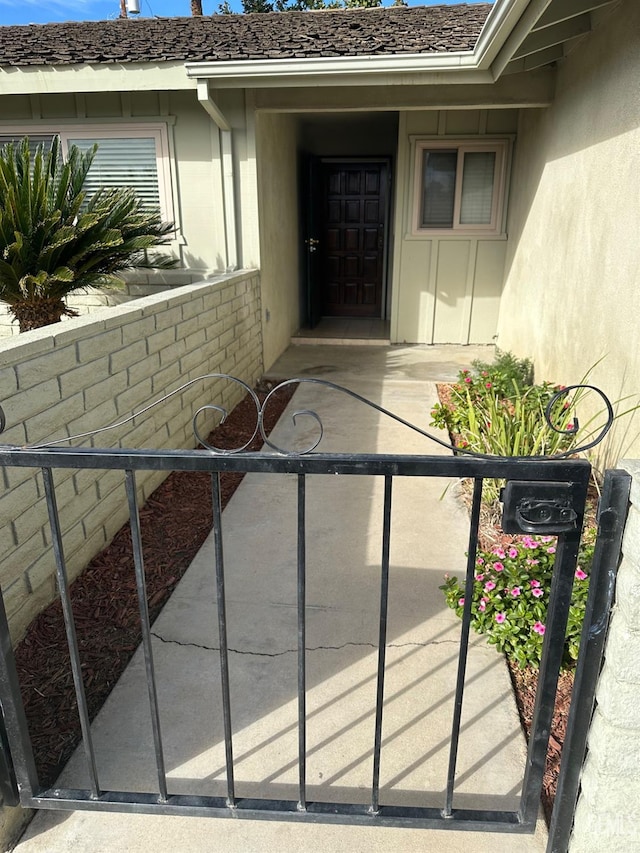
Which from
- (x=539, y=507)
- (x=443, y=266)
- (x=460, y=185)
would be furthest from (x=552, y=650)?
(x=460, y=185)

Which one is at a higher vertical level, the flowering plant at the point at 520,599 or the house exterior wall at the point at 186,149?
the house exterior wall at the point at 186,149

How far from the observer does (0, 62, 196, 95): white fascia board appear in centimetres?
596

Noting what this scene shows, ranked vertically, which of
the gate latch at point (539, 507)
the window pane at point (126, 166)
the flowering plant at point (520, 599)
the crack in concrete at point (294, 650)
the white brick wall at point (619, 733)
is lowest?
the crack in concrete at point (294, 650)

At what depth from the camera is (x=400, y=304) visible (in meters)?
8.50

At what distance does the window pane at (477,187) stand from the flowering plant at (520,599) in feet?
21.1

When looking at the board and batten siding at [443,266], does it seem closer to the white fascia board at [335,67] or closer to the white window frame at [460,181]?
the white window frame at [460,181]

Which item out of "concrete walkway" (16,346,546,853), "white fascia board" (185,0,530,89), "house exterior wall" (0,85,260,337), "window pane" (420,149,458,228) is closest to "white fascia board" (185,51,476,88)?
"white fascia board" (185,0,530,89)

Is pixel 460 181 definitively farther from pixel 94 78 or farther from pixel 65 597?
pixel 65 597

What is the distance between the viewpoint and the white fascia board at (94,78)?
5961mm

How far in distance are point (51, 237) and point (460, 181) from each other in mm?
5402

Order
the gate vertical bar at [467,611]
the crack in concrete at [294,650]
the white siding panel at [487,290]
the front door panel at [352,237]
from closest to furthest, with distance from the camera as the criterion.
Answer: the gate vertical bar at [467,611] → the crack in concrete at [294,650] → the white siding panel at [487,290] → the front door panel at [352,237]

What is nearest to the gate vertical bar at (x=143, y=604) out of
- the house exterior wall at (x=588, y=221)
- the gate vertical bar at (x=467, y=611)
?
the gate vertical bar at (x=467, y=611)

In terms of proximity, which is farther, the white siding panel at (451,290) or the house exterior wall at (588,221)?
the white siding panel at (451,290)

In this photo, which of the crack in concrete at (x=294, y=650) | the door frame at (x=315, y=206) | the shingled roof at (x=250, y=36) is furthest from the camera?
the door frame at (x=315, y=206)
